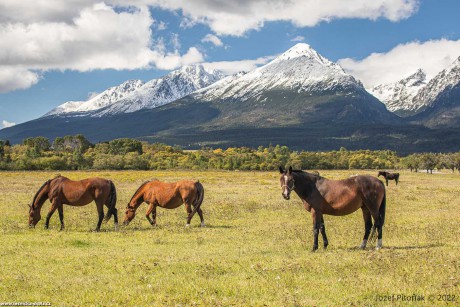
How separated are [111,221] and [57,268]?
12.5 meters

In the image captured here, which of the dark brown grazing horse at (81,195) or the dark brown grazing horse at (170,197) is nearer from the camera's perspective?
the dark brown grazing horse at (81,195)

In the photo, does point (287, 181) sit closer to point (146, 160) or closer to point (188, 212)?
point (188, 212)

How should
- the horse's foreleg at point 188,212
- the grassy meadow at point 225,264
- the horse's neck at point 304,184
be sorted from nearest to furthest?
the grassy meadow at point 225,264, the horse's neck at point 304,184, the horse's foreleg at point 188,212

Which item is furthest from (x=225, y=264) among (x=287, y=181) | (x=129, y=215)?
(x=129, y=215)

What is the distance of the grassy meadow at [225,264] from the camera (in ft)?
35.8

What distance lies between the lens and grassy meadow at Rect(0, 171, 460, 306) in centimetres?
1092

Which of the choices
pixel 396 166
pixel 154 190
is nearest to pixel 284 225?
pixel 154 190

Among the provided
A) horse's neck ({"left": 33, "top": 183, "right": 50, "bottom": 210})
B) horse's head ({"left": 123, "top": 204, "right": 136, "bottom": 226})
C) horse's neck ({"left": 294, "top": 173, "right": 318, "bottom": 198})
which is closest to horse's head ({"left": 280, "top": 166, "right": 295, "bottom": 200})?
horse's neck ({"left": 294, "top": 173, "right": 318, "bottom": 198})

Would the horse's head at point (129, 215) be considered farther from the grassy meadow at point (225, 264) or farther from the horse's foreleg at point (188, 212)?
the horse's foreleg at point (188, 212)

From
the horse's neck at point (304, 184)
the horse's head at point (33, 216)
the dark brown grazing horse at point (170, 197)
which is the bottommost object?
Answer: the horse's head at point (33, 216)

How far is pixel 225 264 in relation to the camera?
14227mm

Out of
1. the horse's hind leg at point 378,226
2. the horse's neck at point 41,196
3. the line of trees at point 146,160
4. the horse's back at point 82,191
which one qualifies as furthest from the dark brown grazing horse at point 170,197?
the line of trees at point 146,160

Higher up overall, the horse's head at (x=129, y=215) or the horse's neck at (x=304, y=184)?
the horse's neck at (x=304, y=184)

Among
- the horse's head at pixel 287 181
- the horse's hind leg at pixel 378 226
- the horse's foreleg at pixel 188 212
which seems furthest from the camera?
the horse's foreleg at pixel 188 212
